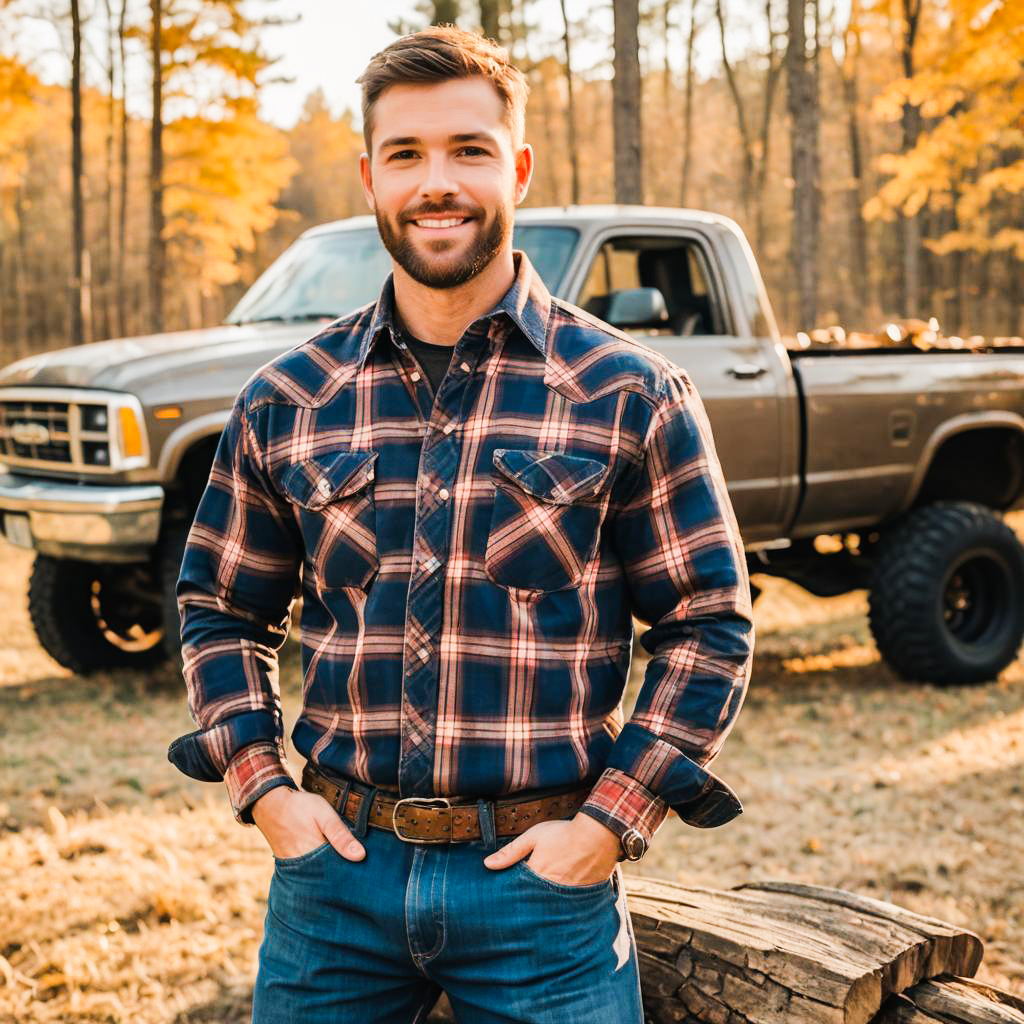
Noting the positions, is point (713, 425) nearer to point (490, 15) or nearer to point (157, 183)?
A: point (157, 183)

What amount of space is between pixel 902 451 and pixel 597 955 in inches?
201

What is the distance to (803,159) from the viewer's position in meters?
15.4

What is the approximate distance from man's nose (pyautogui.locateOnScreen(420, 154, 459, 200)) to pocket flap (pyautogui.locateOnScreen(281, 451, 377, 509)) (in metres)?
0.40

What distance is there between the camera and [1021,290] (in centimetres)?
2925

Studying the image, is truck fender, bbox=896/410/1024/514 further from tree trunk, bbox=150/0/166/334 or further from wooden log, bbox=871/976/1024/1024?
tree trunk, bbox=150/0/166/334

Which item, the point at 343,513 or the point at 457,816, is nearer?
the point at 457,816

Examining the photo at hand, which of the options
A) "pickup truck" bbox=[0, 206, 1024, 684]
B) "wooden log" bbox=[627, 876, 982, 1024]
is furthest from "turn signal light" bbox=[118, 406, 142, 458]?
"wooden log" bbox=[627, 876, 982, 1024]

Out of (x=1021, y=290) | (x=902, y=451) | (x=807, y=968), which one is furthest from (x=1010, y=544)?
(x=1021, y=290)

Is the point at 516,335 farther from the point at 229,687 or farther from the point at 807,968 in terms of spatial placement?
the point at 807,968

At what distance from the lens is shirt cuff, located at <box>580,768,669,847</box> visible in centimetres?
174

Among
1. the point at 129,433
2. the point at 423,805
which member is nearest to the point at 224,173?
the point at 129,433

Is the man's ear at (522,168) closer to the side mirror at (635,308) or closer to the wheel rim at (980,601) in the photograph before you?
the side mirror at (635,308)

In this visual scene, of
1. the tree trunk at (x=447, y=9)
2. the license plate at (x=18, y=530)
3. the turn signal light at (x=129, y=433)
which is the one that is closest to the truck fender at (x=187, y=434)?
the turn signal light at (x=129, y=433)

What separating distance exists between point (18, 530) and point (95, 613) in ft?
3.15
